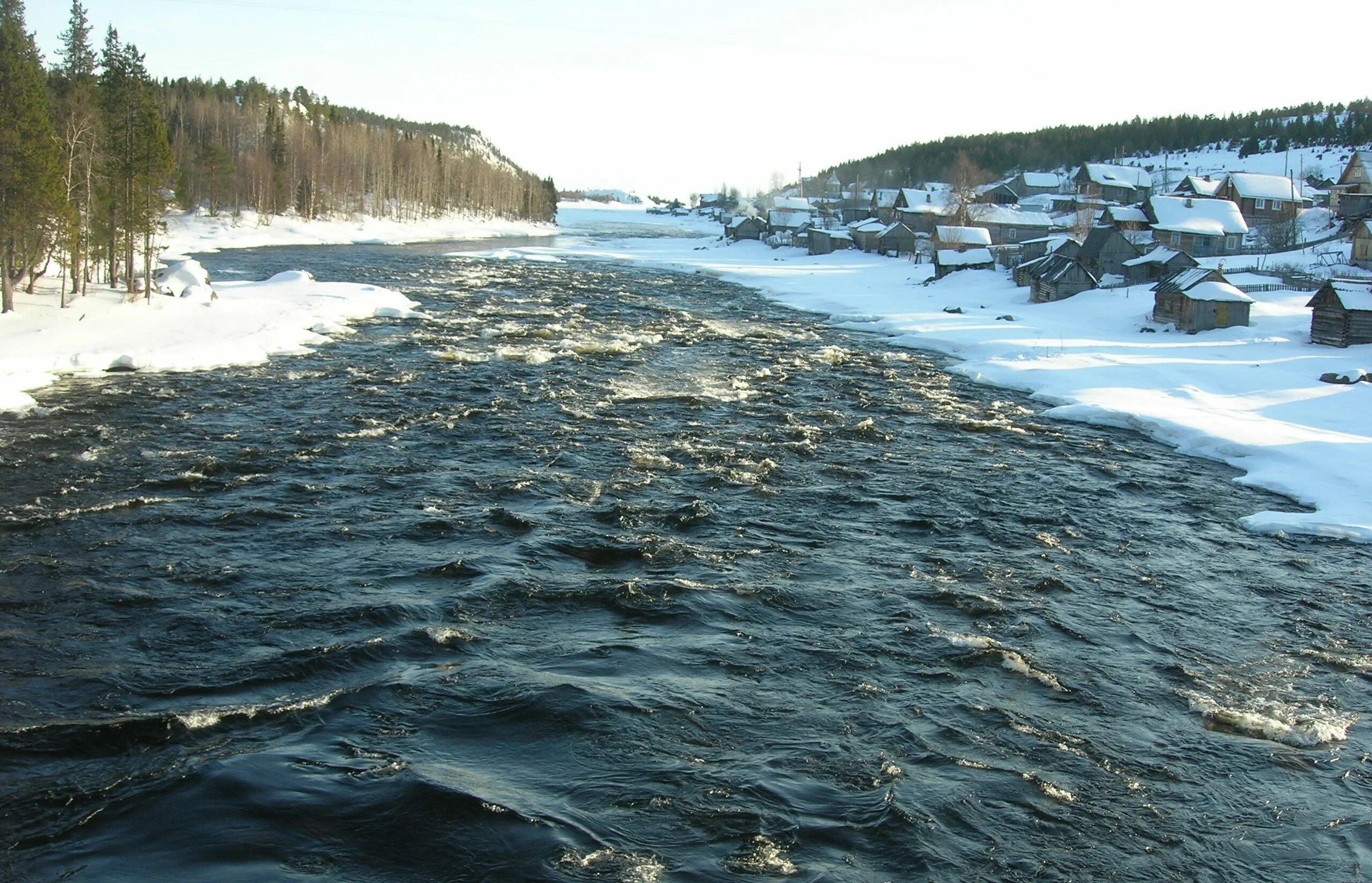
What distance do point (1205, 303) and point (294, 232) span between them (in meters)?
85.9

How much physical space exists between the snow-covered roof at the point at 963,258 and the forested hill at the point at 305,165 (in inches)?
2576

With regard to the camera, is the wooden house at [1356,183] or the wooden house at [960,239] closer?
the wooden house at [1356,183]

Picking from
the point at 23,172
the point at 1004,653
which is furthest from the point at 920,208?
the point at 1004,653

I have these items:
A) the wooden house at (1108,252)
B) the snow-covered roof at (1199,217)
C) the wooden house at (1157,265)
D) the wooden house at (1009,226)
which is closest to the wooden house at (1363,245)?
the wooden house at (1157,265)

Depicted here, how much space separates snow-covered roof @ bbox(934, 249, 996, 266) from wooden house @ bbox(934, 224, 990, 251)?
6.30m

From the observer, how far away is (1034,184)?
133875 millimetres

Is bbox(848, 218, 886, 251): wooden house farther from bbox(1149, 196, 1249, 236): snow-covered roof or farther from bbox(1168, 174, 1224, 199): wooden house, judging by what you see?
bbox(1168, 174, 1224, 199): wooden house

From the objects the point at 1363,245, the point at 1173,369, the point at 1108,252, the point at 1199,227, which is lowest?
the point at 1173,369

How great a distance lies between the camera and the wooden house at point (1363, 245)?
2196 inches

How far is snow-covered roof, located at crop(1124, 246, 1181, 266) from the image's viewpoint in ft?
186

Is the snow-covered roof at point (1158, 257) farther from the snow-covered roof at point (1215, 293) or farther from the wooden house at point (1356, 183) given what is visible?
the wooden house at point (1356, 183)

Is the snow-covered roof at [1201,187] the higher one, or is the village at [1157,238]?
the snow-covered roof at [1201,187]

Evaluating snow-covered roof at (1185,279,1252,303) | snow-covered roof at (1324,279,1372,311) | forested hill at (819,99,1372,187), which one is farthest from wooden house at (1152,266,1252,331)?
forested hill at (819,99,1372,187)

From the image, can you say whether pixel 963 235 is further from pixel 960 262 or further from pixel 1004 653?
pixel 1004 653
